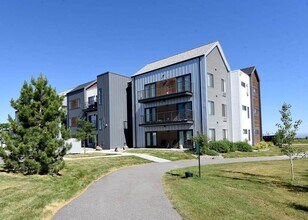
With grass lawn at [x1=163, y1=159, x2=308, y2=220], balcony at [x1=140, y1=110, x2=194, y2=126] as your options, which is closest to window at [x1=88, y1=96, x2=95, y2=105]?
balcony at [x1=140, y1=110, x2=194, y2=126]

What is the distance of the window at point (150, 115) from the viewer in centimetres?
3463

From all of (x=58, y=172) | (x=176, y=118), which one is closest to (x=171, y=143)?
(x=176, y=118)

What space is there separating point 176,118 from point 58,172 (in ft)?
62.2

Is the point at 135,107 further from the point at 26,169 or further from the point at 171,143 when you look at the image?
the point at 26,169

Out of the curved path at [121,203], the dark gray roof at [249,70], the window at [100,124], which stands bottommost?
the curved path at [121,203]

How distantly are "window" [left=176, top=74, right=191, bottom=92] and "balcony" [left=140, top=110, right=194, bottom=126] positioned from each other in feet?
8.82

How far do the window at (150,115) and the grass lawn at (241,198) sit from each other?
22.3m

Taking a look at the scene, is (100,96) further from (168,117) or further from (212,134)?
(212,134)

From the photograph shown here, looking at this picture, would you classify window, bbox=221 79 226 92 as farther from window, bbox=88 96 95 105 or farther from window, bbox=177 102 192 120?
window, bbox=88 96 95 105

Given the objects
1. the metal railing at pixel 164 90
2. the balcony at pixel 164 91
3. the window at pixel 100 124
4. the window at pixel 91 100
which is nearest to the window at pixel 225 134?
the balcony at pixel 164 91

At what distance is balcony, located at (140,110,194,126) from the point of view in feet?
99.6

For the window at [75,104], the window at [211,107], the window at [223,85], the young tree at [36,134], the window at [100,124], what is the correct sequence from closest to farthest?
the young tree at [36,134] < the window at [211,107] < the window at [223,85] < the window at [100,124] < the window at [75,104]

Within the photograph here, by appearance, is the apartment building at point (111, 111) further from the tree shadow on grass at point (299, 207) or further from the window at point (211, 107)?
the tree shadow on grass at point (299, 207)

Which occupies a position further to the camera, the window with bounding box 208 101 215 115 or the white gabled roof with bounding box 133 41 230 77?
the white gabled roof with bounding box 133 41 230 77
